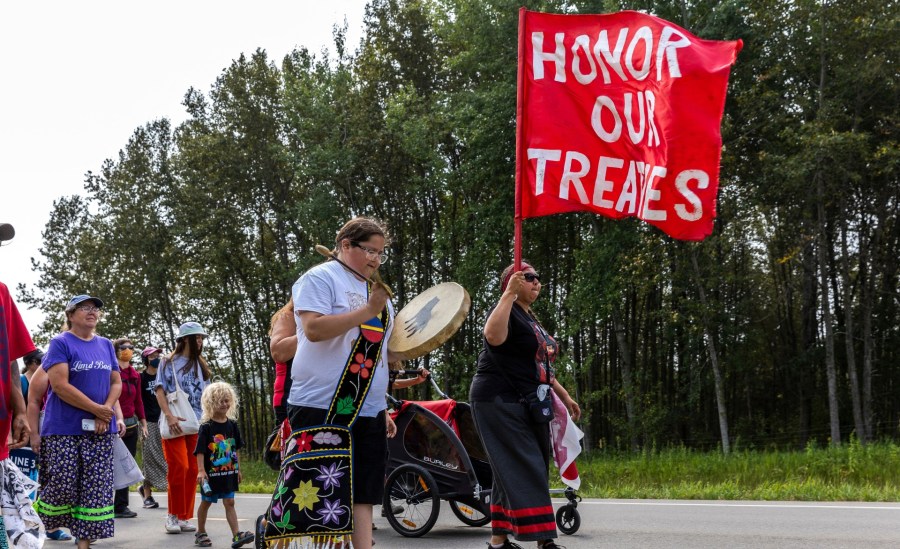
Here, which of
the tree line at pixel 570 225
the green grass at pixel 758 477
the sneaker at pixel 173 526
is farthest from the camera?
the tree line at pixel 570 225

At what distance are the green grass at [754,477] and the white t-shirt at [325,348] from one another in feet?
28.3

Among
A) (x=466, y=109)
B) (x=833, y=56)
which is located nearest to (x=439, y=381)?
(x=466, y=109)

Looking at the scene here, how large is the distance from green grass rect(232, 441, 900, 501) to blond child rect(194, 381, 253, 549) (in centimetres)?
587

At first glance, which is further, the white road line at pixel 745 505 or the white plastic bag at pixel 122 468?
the white road line at pixel 745 505

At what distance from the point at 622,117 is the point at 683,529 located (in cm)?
418

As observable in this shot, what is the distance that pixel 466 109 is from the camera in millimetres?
28234

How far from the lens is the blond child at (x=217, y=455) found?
8656 mm

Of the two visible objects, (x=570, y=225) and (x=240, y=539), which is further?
(x=570, y=225)

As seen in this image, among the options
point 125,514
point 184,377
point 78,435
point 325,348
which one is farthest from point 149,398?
point 325,348

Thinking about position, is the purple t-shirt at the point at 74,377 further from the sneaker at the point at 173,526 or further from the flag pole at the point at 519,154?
the flag pole at the point at 519,154

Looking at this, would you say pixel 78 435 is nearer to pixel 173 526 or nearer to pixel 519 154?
pixel 173 526

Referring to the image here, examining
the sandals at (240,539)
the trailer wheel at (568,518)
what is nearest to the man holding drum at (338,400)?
the sandals at (240,539)

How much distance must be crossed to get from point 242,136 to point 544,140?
1328 inches

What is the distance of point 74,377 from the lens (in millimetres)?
7641
